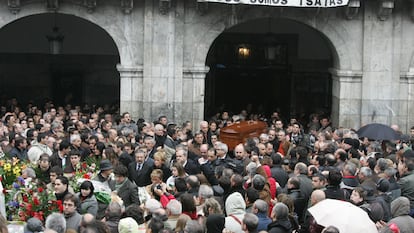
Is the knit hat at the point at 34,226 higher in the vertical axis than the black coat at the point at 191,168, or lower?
lower

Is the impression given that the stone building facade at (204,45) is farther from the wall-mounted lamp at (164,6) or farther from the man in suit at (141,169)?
the man in suit at (141,169)

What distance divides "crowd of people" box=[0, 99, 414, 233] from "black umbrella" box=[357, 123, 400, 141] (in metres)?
0.19

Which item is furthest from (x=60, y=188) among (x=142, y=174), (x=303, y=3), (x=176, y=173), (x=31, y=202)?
(x=303, y=3)

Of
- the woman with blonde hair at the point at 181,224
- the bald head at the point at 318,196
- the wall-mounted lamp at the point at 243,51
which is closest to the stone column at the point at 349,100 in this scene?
the wall-mounted lamp at the point at 243,51

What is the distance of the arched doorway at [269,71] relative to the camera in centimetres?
2795

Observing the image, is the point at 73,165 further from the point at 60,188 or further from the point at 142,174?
the point at 60,188

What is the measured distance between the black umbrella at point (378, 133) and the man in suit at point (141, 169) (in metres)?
5.48

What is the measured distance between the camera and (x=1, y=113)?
24078 mm

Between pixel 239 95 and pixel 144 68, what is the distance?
7296mm

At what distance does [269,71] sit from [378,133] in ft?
35.7

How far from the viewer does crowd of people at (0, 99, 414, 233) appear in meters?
11.1

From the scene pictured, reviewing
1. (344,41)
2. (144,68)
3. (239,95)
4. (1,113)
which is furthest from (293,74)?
(1,113)

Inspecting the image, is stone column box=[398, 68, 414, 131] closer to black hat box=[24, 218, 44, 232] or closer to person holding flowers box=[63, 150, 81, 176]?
person holding flowers box=[63, 150, 81, 176]

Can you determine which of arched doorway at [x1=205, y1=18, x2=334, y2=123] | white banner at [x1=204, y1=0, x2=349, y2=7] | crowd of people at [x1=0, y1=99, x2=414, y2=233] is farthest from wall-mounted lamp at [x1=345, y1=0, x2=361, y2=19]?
arched doorway at [x1=205, y1=18, x2=334, y2=123]
